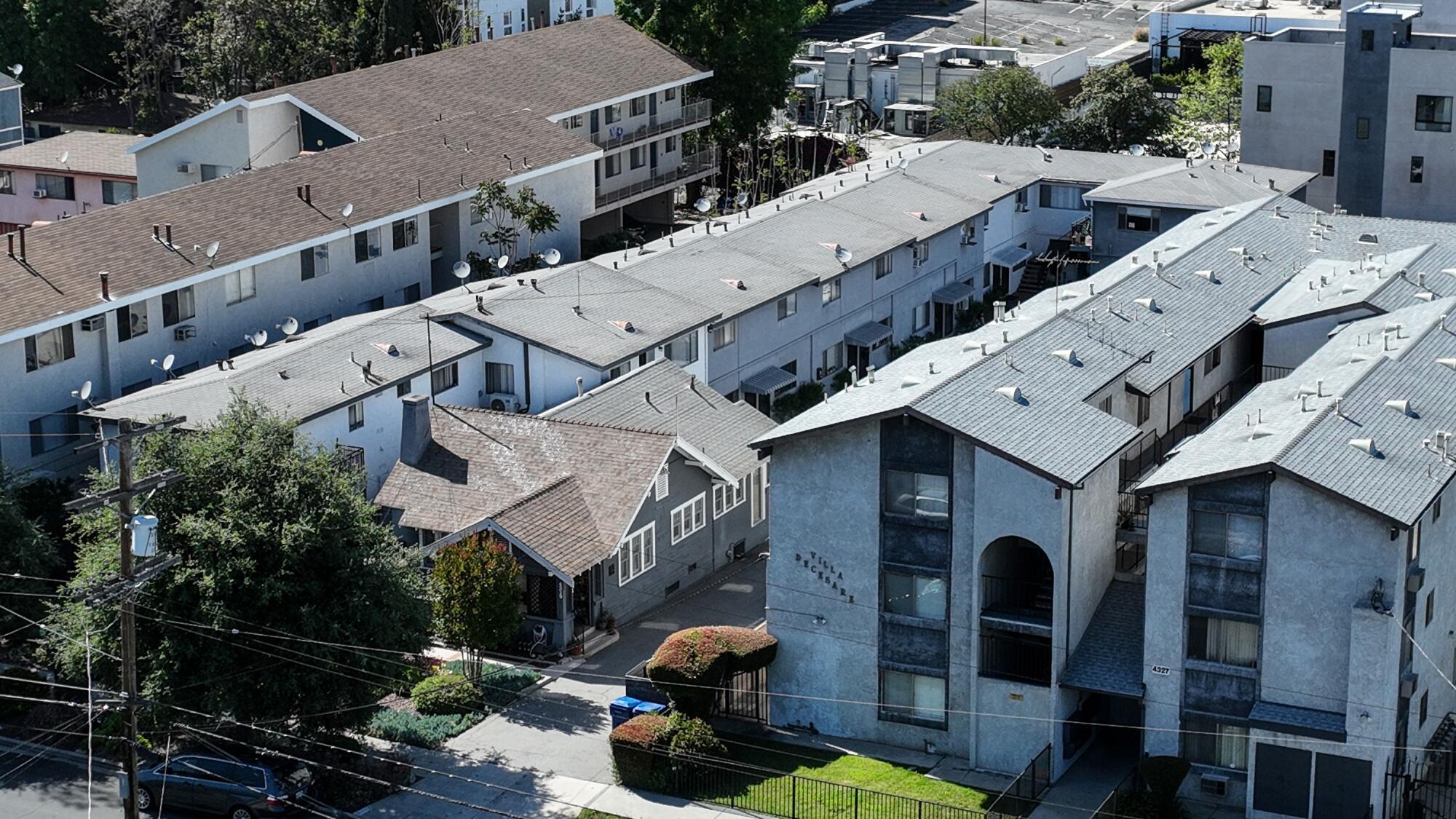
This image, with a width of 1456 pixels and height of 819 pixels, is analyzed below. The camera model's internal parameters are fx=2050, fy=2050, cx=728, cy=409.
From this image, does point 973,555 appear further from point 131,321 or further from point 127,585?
point 131,321

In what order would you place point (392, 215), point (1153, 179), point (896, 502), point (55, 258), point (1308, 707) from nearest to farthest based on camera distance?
point (1308, 707) < point (896, 502) < point (55, 258) < point (392, 215) < point (1153, 179)

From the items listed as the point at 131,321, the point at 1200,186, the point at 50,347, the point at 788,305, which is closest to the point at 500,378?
the point at 131,321

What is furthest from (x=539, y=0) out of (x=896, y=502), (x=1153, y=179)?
(x=896, y=502)

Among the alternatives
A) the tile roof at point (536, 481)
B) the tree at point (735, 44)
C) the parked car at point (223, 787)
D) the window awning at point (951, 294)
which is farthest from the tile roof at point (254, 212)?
the parked car at point (223, 787)

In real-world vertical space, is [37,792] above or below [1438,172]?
below

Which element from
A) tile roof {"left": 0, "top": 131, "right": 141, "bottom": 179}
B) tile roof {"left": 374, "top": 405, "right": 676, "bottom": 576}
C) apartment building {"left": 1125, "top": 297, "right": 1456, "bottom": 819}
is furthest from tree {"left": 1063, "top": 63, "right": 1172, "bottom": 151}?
apartment building {"left": 1125, "top": 297, "right": 1456, "bottom": 819}

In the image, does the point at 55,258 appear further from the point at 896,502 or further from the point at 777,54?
the point at 777,54
